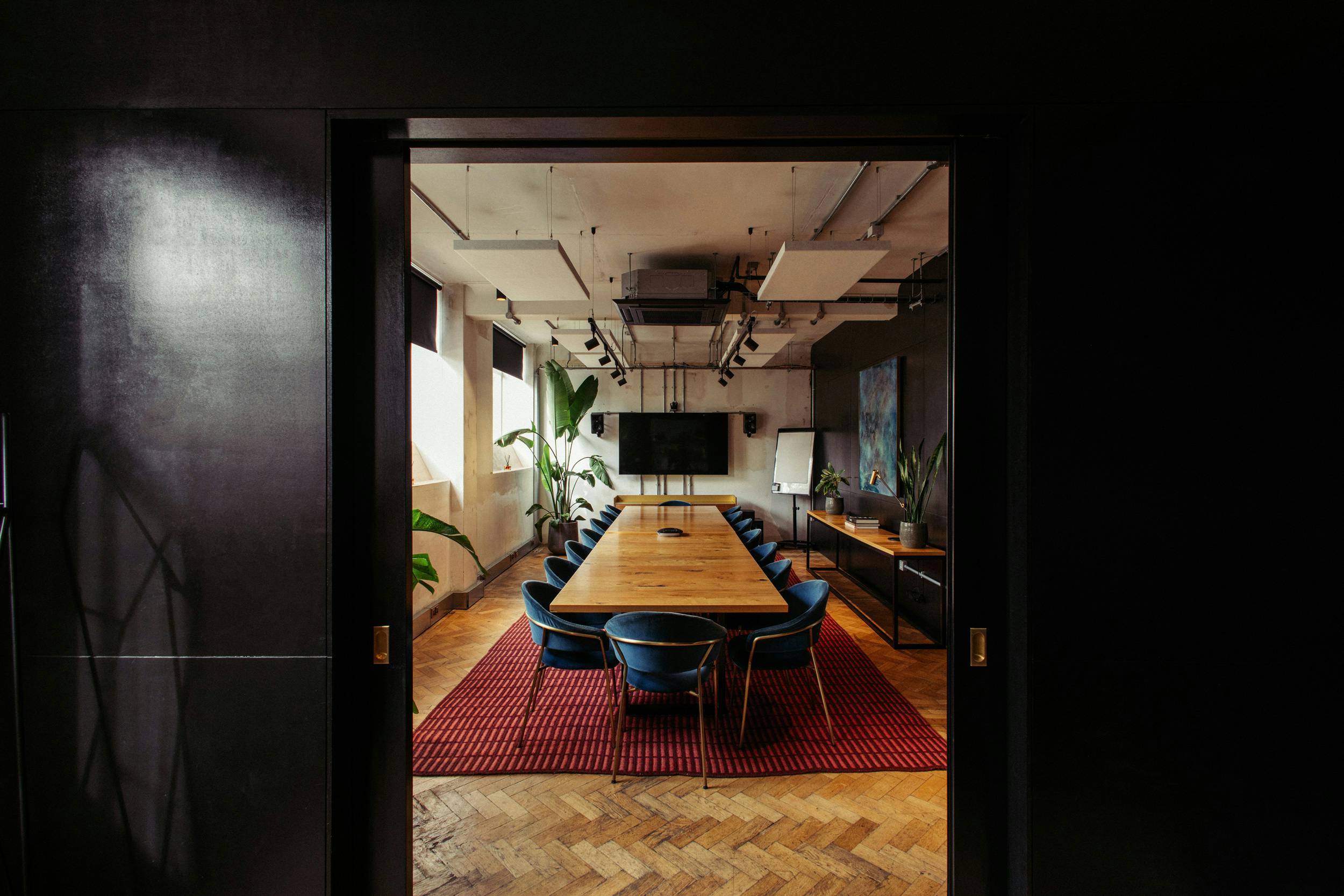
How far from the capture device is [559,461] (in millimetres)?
9289

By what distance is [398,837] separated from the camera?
1411mm

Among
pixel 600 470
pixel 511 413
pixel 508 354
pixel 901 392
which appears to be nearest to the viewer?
pixel 901 392

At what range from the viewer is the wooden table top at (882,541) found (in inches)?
169

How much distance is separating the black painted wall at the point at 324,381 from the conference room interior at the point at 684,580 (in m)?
0.31

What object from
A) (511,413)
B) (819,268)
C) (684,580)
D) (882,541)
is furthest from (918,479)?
(511,413)

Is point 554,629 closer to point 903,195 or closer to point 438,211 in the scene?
point 438,211

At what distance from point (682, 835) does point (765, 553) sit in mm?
2231

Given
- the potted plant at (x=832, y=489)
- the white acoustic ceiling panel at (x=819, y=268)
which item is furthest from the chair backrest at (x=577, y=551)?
the potted plant at (x=832, y=489)

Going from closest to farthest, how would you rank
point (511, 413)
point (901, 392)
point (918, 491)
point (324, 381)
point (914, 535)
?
point (324, 381)
point (914, 535)
point (918, 491)
point (901, 392)
point (511, 413)

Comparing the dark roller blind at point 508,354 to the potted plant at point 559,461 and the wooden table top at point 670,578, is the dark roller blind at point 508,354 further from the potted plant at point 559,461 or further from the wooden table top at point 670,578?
the wooden table top at point 670,578

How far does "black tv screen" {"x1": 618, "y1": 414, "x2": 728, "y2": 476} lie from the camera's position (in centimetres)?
923

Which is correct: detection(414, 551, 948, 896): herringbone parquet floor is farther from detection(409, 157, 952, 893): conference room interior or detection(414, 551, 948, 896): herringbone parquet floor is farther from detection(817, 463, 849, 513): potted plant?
detection(817, 463, 849, 513): potted plant

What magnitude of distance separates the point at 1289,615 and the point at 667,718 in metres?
2.75

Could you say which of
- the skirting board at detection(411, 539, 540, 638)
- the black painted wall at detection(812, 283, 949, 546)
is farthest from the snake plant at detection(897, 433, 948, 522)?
the skirting board at detection(411, 539, 540, 638)
